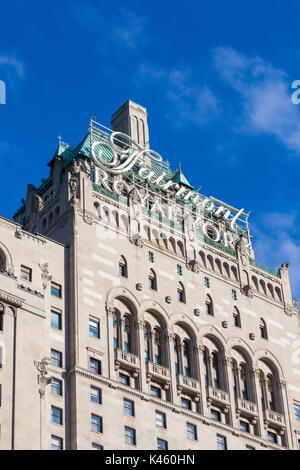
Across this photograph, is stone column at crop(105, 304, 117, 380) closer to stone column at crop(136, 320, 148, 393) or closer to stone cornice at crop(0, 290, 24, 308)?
stone column at crop(136, 320, 148, 393)

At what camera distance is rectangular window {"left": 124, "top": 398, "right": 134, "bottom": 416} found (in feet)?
358

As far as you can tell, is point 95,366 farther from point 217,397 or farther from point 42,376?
point 217,397

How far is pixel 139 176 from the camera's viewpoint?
13138cm

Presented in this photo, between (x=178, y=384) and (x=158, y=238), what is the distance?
56.7ft

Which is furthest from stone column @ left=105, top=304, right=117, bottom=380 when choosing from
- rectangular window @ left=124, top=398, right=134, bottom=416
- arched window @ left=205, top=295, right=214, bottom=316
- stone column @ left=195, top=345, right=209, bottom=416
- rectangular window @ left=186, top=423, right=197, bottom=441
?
arched window @ left=205, top=295, right=214, bottom=316

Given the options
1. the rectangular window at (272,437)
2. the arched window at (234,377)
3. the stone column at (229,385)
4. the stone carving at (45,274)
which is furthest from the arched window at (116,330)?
the rectangular window at (272,437)

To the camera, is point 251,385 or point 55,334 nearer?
point 55,334

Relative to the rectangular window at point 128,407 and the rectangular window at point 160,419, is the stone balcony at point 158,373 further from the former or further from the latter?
the rectangular window at point 128,407

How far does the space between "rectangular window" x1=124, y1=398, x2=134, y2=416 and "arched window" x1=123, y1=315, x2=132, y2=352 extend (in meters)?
5.96

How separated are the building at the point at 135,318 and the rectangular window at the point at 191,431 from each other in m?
0.12

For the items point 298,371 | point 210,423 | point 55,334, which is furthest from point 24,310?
point 298,371

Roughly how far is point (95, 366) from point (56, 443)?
9.74 metres

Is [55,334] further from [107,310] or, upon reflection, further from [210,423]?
[210,423]
